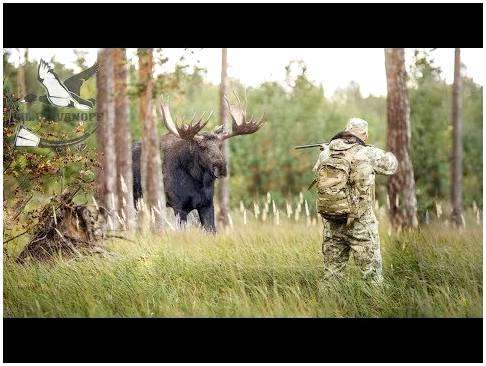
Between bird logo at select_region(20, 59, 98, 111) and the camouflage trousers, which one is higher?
bird logo at select_region(20, 59, 98, 111)

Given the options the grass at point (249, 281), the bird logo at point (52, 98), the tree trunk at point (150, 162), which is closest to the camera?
the grass at point (249, 281)

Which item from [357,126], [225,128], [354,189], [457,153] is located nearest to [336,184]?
[354,189]

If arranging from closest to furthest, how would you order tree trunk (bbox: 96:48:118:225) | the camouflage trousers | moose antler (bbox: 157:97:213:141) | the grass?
1. the camouflage trousers
2. the grass
3. tree trunk (bbox: 96:48:118:225)
4. moose antler (bbox: 157:97:213:141)

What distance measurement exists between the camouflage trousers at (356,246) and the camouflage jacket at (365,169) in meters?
0.15

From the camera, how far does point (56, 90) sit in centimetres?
697

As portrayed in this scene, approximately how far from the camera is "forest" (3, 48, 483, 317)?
624cm

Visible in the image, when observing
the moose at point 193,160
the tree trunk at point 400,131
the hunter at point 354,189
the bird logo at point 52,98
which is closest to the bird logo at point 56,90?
the bird logo at point 52,98

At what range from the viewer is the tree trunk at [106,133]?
729cm

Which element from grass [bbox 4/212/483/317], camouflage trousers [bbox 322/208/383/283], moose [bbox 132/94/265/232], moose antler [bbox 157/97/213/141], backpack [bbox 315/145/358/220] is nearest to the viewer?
backpack [bbox 315/145/358/220]

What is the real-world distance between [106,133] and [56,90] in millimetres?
771

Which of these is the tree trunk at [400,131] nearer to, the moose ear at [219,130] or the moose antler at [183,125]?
the moose ear at [219,130]

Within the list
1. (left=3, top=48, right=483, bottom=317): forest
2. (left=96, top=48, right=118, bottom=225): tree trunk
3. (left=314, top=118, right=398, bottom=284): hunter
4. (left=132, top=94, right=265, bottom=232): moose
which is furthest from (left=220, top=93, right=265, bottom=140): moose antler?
(left=314, top=118, right=398, bottom=284): hunter

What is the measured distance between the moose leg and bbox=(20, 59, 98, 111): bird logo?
197 cm

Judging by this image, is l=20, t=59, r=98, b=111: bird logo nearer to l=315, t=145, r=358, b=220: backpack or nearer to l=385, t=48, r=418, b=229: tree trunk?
l=315, t=145, r=358, b=220: backpack
